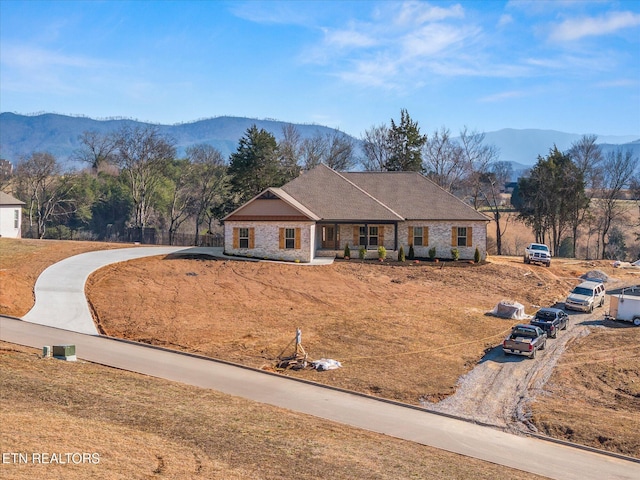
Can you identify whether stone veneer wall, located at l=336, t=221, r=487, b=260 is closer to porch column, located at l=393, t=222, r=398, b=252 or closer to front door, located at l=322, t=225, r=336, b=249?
porch column, located at l=393, t=222, r=398, b=252

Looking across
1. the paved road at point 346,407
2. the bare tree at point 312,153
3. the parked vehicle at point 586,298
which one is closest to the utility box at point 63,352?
the paved road at point 346,407

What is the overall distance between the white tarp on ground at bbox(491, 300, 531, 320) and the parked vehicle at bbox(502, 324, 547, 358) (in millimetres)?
5772

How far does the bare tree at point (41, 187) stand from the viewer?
235ft

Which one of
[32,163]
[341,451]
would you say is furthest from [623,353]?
[32,163]

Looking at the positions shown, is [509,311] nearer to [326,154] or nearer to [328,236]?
[328,236]

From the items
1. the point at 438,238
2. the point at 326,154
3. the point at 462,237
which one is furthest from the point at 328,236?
the point at 326,154

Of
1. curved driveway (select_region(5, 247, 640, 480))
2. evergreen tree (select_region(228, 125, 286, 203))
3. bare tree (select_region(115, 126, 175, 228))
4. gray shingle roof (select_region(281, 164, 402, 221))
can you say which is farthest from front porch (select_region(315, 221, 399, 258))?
bare tree (select_region(115, 126, 175, 228))

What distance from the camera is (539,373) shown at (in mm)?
23719

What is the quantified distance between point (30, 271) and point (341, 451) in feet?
89.5

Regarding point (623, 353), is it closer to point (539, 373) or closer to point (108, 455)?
point (539, 373)

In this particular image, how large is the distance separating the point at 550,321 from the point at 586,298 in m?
7.50

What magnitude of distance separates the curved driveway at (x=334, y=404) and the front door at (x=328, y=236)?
23388 millimetres

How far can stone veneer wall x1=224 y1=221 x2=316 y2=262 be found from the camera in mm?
43219

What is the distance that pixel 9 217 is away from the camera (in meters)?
50.2
